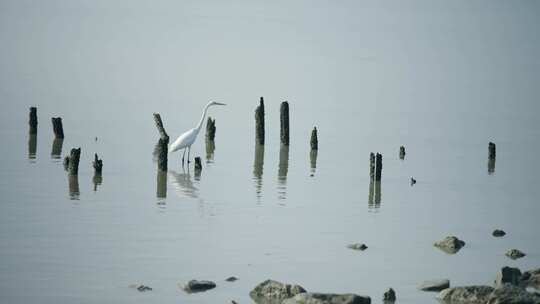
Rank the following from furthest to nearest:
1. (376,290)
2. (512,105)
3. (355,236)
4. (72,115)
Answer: (512,105) → (72,115) → (355,236) → (376,290)

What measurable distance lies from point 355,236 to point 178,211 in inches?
215

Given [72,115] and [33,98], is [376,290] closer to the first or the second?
[72,115]

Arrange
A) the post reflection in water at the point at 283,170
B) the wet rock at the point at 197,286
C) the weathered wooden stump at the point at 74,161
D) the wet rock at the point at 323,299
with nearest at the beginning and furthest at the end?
the wet rock at the point at 323,299
the wet rock at the point at 197,286
the weathered wooden stump at the point at 74,161
the post reflection in water at the point at 283,170

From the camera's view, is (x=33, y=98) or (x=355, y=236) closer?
(x=355, y=236)

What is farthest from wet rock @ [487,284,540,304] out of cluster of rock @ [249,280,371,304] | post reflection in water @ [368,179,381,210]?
post reflection in water @ [368,179,381,210]

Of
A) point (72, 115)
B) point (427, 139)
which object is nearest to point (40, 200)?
point (427, 139)

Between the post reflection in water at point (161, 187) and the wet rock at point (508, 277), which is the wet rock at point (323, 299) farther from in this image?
the post reflection in water at point (161, 187)

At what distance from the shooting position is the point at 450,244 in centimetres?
2414

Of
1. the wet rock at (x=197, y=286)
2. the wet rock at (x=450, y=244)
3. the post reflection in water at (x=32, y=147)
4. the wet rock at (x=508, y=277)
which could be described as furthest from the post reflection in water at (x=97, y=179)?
the wet rock at (x=508, y=277)

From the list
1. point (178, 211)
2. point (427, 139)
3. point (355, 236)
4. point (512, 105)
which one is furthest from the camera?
point (512, 105)

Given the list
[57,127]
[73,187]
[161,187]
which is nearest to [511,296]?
[161,187]

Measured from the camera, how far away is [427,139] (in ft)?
208

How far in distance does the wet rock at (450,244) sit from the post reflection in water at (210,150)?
19.4 meters

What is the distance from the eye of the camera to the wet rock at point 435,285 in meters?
19.8
